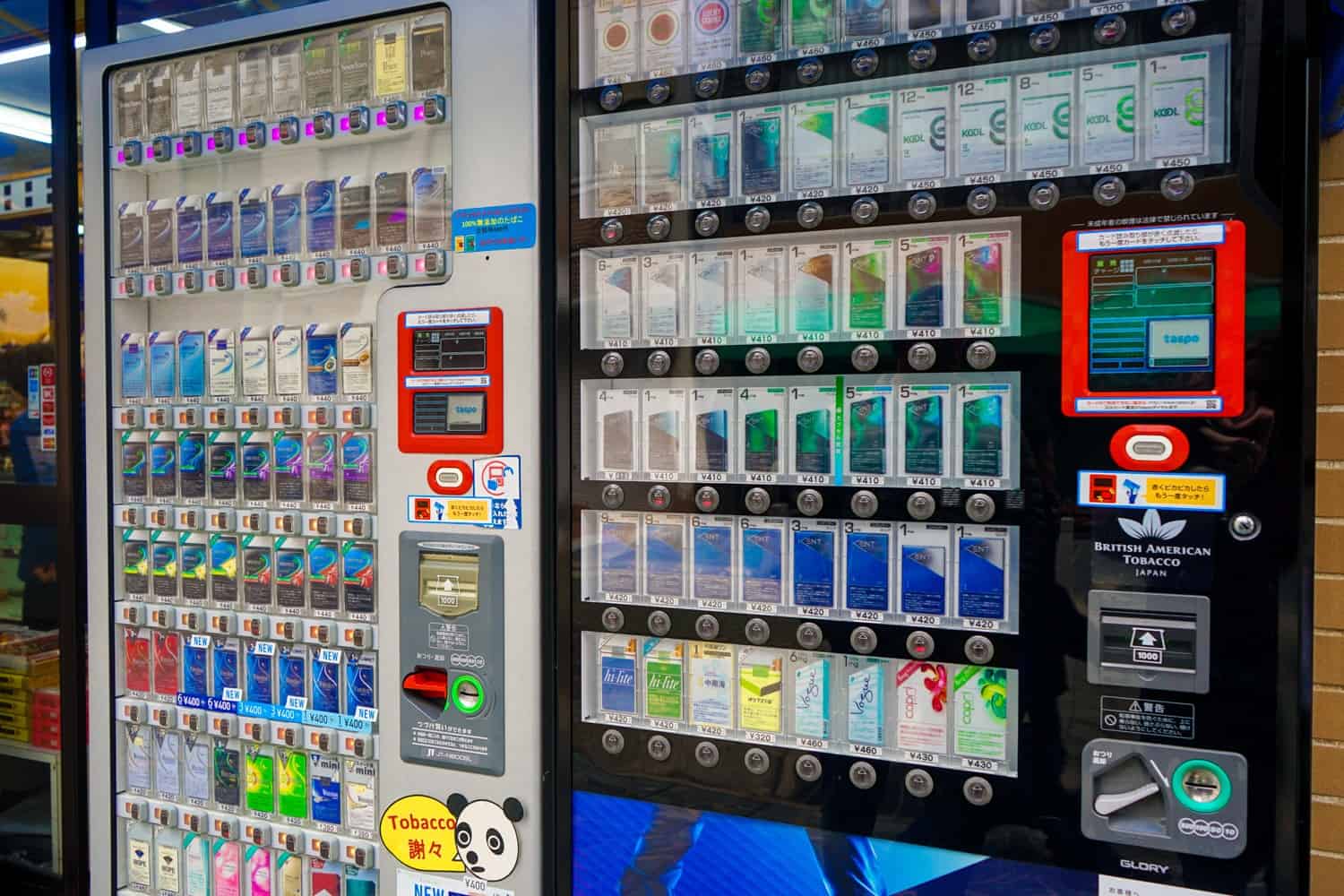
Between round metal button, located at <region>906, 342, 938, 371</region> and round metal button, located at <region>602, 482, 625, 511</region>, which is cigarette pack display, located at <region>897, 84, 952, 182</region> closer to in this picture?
round metal button, located at <region>906, 342, 938, 371</region>

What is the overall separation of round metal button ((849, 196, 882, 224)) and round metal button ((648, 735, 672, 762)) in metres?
1.28

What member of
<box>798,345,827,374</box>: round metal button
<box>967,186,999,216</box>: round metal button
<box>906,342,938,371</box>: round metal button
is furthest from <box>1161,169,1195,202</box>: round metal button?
<box>798,345,827,374</box>: round metal button

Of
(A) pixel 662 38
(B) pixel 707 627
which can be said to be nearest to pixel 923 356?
(B) pixel 707 627

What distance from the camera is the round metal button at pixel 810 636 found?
2.04 meters

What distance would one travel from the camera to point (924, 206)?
194 cm

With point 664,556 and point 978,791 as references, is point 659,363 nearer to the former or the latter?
point 664,556

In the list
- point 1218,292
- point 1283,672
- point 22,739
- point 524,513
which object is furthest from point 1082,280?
point 22,739

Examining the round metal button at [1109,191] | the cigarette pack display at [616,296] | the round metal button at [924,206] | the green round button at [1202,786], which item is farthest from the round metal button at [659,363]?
the green round button at [1202,786]

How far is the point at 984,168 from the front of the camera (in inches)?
76.0

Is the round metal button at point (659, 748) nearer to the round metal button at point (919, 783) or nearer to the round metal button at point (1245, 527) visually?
the round metal button at point (919, 783)

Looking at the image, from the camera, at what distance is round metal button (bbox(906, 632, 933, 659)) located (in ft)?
6.39

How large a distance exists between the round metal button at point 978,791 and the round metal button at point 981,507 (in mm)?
552

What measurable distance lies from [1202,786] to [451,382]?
1893 mm

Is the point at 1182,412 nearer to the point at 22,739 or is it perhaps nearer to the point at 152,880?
the point at 152,880
